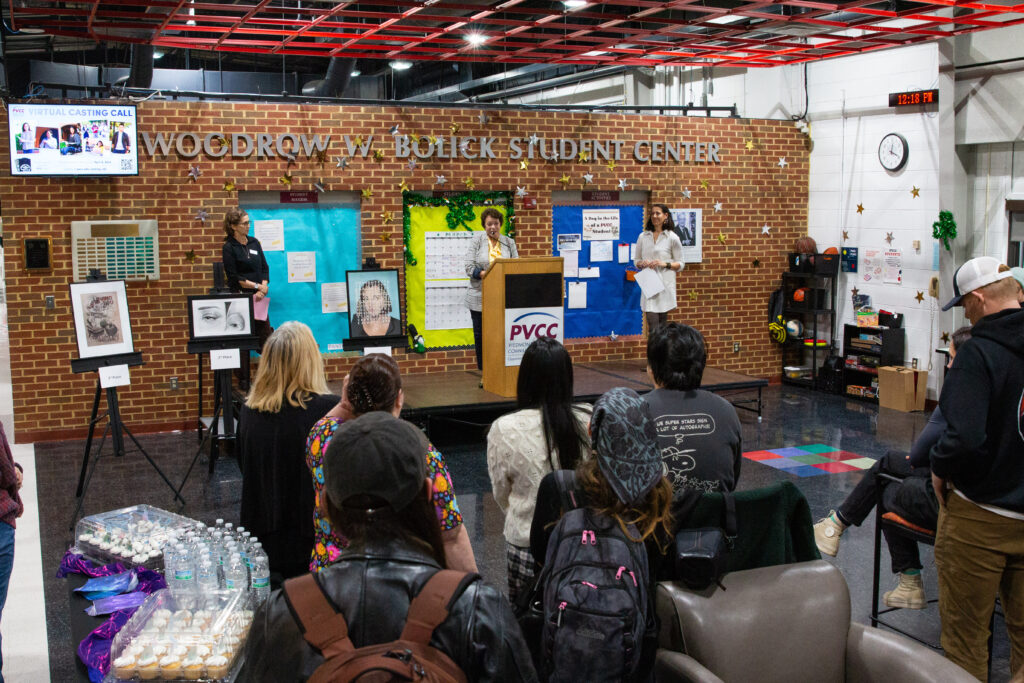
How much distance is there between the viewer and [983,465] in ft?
10.8

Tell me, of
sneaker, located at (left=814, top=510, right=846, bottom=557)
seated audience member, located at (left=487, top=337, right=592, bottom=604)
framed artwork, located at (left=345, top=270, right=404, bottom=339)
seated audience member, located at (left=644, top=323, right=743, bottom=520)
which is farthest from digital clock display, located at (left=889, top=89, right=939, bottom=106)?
seated audience member, located at (left=487, top=337, right=592, bottom=604)

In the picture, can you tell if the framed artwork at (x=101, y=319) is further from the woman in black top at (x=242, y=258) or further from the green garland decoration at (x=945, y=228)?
the green garland decoration at (x=945, y=228)

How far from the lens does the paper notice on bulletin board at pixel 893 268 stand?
991cm

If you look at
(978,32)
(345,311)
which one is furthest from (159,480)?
(978,32)

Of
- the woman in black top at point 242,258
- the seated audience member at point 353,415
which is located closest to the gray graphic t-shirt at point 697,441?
the seated audience member at point 353,415

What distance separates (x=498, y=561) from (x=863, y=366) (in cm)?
603

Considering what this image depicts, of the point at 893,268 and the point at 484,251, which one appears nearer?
the point at 484,251

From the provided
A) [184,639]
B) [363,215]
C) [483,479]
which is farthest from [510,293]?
[184,639]

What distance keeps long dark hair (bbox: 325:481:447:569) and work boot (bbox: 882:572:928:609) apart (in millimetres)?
3452

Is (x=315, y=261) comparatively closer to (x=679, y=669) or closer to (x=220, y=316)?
(x=220, y=316)

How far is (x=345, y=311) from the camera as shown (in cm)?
936

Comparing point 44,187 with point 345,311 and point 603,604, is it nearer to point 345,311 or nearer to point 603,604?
point 345,311

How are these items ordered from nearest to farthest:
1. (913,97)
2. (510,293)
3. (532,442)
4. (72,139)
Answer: (532,442)
(510,293)
(72,139)
(913,97)

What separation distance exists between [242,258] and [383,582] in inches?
275
